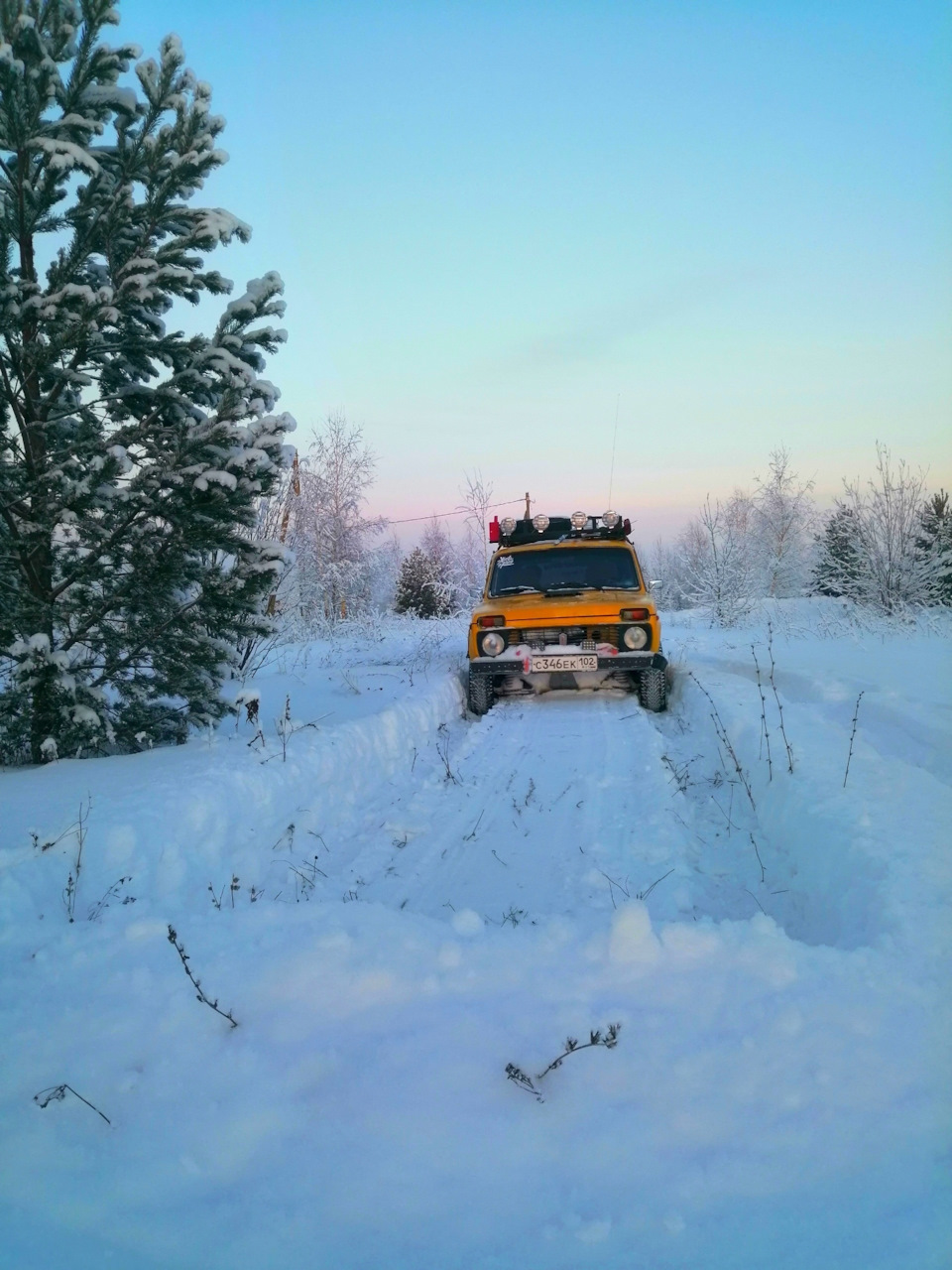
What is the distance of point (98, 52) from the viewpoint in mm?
4648

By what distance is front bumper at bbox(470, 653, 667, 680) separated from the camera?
284 inches

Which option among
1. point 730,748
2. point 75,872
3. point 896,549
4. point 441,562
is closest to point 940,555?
point 896,549

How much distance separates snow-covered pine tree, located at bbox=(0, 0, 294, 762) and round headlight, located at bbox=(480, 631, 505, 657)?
112 inches

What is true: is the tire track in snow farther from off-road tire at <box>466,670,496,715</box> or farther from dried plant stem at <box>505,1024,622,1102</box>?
off-road tire at <box>466,670,496,715</box>

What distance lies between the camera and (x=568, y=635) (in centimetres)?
747

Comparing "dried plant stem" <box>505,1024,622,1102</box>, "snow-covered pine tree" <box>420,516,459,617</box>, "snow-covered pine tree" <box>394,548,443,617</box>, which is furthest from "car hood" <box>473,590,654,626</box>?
"snow-covered pine tree" <box>394,548,443,617</box>

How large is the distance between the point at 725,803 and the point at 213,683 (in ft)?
13.2

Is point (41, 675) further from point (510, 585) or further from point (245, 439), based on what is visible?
point (510, 585)

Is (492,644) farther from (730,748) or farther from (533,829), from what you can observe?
(533,829)

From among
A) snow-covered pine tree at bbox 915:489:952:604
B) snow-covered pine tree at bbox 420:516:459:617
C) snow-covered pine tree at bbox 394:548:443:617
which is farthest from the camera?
snow-covered pine tree at bbox 394:548:443:617

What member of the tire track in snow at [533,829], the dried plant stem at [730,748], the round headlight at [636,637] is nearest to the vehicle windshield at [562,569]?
the round headlight at [636,637]

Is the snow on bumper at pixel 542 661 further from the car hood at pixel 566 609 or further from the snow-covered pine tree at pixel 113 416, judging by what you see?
the snow-covered pine tree at pixel 113 416

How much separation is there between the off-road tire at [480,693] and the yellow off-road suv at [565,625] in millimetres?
12

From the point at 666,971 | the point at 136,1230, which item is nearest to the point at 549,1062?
the point at 666,971
